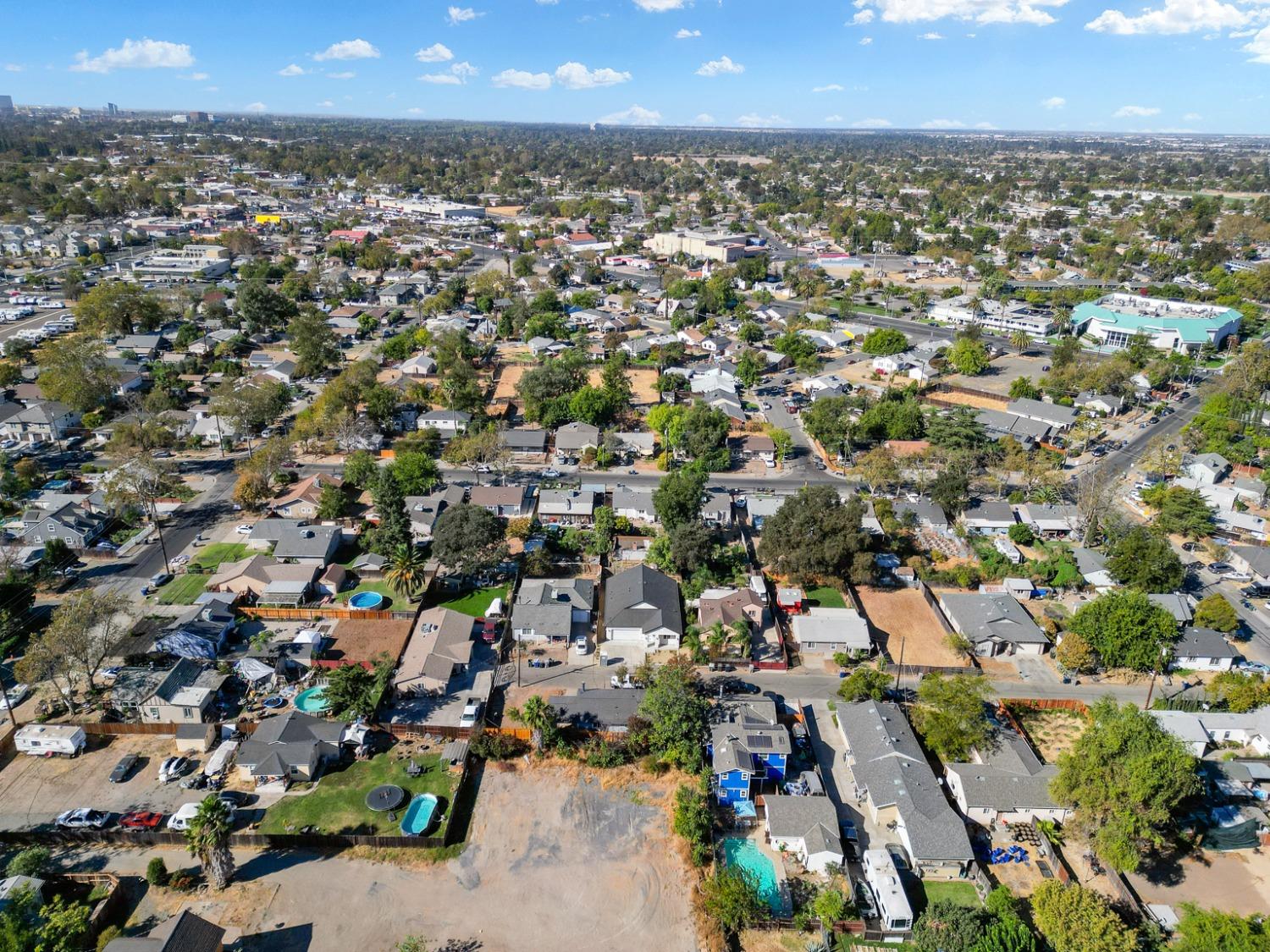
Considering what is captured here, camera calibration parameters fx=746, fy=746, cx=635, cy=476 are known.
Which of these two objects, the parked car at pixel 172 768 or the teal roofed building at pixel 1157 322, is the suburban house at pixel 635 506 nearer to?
the parked car at pixel 172 768

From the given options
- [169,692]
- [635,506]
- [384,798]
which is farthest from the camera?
[635,506]

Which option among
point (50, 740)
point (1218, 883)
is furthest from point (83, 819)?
point (1218, 883)

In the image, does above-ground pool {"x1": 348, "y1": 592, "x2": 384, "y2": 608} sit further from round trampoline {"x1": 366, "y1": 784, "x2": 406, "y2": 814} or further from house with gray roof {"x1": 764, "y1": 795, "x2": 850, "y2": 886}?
house with gray roof {"x1": 764, "y1": 795, "x2": 850, "y2": 886}

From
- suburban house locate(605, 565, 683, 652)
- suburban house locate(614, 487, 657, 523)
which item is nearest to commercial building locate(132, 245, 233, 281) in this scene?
suburban house locate(614, 487, 657, 523)

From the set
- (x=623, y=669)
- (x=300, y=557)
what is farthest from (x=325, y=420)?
(x=623, y=669)

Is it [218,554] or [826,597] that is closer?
[826,597]

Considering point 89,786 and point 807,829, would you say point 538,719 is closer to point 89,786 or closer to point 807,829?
point 807,829
